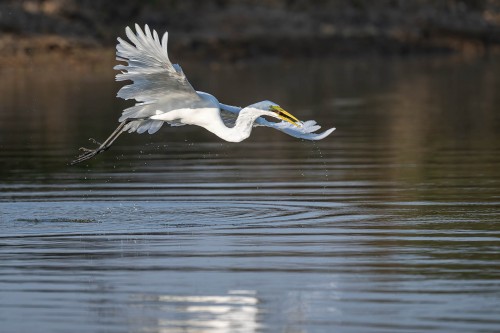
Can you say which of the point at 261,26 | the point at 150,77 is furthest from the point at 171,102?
the point at 261,26

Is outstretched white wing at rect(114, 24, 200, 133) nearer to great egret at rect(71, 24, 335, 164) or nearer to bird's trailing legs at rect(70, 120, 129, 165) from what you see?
great egret at rect(71, 24, 335, 164)

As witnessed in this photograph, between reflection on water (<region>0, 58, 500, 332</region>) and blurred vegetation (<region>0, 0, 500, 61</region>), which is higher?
blurred vegetation (<region>0, 0, 500, 61</region>)

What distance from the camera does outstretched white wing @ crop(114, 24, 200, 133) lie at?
12336 mm

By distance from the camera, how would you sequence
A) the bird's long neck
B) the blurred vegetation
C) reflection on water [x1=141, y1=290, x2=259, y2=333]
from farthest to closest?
the blurred vegetation
the bird's long neck
reflection on water [x1=141, y1=290, x2=259, y2=333]

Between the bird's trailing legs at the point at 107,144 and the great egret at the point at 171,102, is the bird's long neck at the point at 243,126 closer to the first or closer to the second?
the great egret at the point at 171,102

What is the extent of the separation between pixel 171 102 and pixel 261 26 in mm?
35932

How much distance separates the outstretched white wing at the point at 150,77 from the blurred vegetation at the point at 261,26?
2956 centimetres

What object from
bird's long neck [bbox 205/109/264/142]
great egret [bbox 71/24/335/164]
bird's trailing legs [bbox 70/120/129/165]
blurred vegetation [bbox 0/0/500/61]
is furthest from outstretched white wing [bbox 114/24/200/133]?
blurred vegetation [bbox 0/0/500/61]

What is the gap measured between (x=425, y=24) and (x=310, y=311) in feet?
145

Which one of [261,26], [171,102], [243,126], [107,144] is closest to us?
[243,126]

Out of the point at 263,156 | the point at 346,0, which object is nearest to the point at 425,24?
the point at 346,0

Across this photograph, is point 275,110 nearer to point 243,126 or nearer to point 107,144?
point 243,126

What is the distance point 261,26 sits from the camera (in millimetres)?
48938

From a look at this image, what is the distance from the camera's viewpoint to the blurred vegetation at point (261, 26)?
1708 inches
